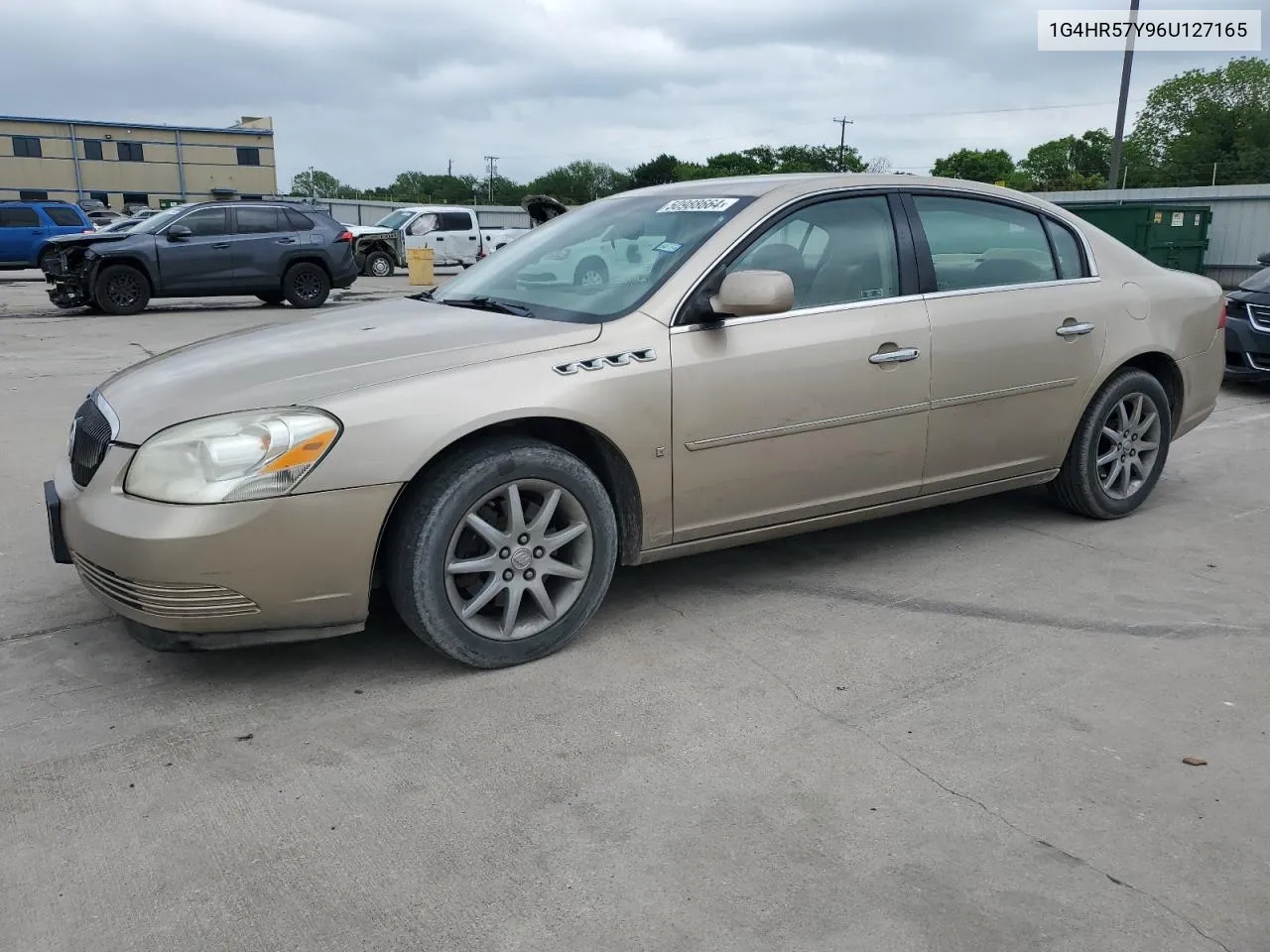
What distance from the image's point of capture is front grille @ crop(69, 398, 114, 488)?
10.7ft

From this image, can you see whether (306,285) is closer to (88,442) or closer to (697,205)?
(697,205)

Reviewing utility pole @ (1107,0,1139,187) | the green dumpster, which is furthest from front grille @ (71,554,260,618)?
utility pole @ (1107,0,1139,187)

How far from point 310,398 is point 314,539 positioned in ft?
1.36

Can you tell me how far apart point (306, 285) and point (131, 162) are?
199ft

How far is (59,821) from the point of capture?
2605mm

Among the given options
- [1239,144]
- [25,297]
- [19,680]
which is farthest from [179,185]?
[19,680]

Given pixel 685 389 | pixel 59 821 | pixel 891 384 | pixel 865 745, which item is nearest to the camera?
pixel 59 821

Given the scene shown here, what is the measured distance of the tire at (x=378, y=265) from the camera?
1011 inches

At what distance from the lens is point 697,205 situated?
13.6 feet

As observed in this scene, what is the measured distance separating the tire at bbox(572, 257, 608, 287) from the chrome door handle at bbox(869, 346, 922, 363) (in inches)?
41.7

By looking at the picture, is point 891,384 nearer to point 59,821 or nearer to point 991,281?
point 991,281

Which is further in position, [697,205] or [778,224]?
[697,205]

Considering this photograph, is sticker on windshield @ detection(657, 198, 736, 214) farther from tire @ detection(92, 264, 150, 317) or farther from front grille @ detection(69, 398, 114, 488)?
tire @ detection(92, 264, 150, 317)

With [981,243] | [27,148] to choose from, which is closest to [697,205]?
[981,243]
